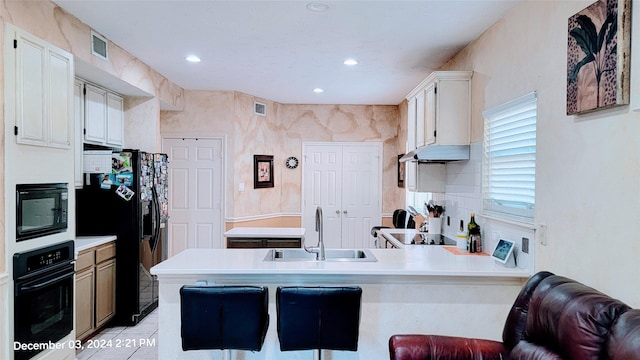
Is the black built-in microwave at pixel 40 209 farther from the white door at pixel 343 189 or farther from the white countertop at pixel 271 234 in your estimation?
the white door at pixel 343 189

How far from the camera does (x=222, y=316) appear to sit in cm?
228

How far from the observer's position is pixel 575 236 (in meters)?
2.15

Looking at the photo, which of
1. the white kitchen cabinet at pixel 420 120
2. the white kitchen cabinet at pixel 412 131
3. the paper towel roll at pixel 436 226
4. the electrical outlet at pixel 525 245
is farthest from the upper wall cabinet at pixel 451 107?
the electrical outlet at pixel 525 245

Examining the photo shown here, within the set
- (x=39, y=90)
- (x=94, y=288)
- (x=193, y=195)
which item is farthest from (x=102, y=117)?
(x=193, y=195)

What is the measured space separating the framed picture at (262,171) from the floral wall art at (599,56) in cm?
472

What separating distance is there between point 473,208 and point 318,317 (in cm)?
189

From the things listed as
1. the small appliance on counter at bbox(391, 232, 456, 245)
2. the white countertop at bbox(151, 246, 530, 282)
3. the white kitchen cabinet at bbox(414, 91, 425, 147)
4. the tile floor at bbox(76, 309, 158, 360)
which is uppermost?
the white kitchen cabinet at bbox(414, 91, 425, 147)

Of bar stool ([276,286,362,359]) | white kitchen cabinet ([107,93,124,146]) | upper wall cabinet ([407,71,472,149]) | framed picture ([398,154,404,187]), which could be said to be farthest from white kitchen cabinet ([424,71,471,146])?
white kitchen cabinet ([107,93,124,146])

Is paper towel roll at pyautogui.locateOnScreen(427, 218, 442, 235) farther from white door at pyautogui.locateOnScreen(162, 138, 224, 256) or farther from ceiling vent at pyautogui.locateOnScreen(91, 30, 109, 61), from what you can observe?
ceiling vent at pyautogui.locateOnScreen(91, 30, 109, 61)

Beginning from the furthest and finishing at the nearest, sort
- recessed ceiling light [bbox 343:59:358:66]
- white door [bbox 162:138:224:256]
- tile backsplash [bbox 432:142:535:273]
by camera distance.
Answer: white door [bbox 162:138:224:256]
recessed ceiling light [bbox 343:59:358:66]
tile backsplash [bbox 432:142:535:273]

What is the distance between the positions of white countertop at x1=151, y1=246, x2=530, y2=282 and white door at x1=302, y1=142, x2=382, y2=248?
3931mm

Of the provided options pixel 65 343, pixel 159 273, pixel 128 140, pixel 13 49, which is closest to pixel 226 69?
pixel 128 140

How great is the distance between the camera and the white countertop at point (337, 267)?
8.38 feet

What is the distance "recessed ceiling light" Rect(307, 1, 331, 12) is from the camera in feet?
9.29
